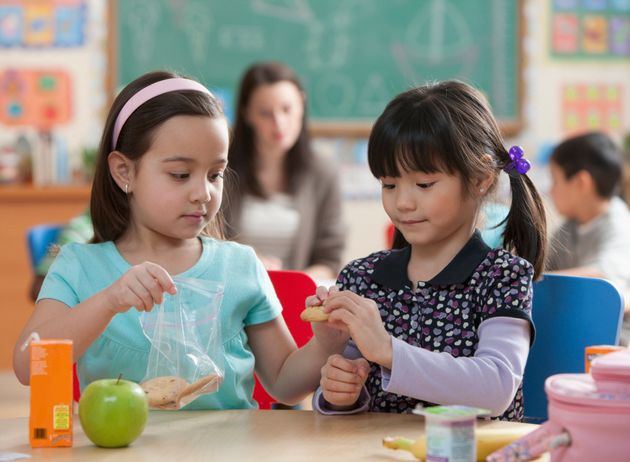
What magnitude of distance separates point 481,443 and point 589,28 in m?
4.45

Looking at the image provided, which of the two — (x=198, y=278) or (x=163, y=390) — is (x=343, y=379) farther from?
(x=198, y=278)

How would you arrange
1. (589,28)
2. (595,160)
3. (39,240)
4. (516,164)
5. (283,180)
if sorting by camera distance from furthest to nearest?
(589,28), (283,180), (595,160), (39,240), (516,164)

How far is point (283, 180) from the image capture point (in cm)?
381

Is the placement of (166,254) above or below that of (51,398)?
above

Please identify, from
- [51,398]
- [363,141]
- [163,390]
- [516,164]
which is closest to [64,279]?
[163,390]

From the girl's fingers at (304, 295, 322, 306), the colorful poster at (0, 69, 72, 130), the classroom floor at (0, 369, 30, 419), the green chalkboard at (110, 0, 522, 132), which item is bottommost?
the classroom floor at (0, 369, 30, 419)

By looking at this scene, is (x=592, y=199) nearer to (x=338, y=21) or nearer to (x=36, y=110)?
(x=338, y=21)

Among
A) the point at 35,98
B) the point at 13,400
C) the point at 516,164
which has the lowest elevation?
the point at 13,400

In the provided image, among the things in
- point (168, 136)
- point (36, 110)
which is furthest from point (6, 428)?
point (36, 110)

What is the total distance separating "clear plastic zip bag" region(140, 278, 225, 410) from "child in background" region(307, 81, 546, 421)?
0.19 meters

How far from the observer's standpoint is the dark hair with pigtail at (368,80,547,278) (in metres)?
1.58

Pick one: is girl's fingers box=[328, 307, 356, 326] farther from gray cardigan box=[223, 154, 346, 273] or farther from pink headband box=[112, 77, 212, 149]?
gray cardigan box=[223, 154, 346, 273]

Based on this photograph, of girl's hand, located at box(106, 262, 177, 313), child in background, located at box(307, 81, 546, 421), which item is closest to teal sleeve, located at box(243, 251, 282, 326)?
child in background, located at box(307, 81, 546, 421)

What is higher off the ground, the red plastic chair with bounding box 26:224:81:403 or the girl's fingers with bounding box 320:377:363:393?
the red plastic chair with bounding box 26:224:81:403
